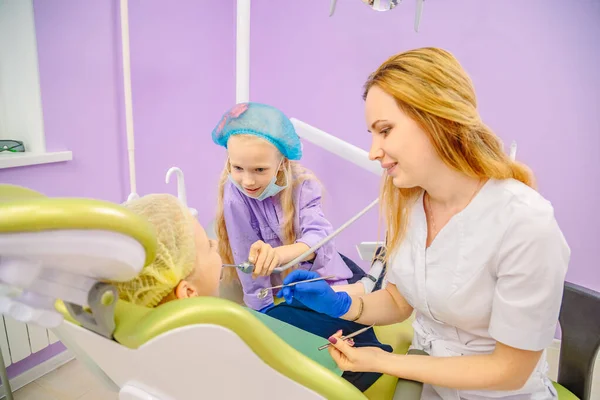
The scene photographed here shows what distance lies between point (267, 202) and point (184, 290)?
0.83m

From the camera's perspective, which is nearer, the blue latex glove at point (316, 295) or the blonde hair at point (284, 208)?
the blue latex glove at point (316, 295)

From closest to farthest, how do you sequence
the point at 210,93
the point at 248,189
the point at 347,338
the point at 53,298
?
the point at 53,298 → the point at 347,338 → the point at 248,189 → the point at 210,93

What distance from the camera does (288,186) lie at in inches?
59.3

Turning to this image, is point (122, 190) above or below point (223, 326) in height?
below

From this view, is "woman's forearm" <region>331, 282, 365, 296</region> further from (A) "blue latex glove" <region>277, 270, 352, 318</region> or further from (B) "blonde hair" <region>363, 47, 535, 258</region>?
(B) "blonde hair" <region>363, 47, 535, 258</region>

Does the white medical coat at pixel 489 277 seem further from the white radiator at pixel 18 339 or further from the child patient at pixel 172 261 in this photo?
the white radiator at pixel 18 339

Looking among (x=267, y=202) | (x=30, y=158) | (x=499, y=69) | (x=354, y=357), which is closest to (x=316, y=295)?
(x=354, y=357)

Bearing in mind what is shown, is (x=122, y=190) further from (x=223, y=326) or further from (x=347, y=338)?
(x=223, y=326)

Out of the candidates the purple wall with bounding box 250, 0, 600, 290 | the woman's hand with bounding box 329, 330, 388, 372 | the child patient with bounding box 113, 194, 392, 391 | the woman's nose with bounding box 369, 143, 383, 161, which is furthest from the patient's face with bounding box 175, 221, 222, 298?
the purple wall with bounding box 250, 0, 600, 290

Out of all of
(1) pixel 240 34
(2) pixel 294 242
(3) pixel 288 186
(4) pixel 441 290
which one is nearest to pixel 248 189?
(3) pixel 288 186

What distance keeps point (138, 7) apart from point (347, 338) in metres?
1.73

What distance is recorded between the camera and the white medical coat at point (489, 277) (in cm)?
79

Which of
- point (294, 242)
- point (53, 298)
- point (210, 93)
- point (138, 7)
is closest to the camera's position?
point (53, 298)

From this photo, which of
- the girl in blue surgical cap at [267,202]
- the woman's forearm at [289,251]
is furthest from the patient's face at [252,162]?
the woman's forearm at [289,251]
